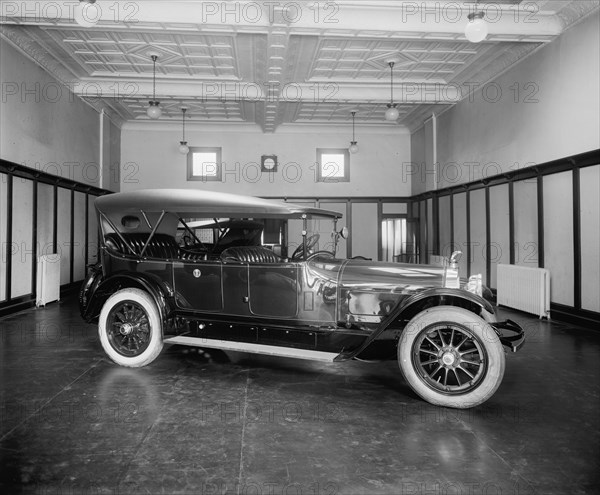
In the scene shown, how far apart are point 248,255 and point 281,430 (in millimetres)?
1718

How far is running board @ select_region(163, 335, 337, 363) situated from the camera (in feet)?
11.4

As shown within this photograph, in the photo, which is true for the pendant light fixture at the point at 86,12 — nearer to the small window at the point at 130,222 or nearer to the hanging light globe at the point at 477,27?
the small window at the point at 130,222

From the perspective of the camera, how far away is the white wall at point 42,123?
A: 6934 mm

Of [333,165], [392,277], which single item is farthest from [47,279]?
[333,165]

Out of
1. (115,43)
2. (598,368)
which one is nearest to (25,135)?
(115,43)

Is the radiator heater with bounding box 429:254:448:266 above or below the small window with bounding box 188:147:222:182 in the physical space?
below

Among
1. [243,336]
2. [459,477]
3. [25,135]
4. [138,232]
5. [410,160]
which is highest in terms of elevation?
[410,160]

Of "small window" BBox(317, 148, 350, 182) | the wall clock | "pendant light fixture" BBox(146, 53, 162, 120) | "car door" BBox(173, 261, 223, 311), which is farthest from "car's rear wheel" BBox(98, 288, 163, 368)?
"small window" BBox(317, 148, 350, 182)

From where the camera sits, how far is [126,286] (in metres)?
4.32

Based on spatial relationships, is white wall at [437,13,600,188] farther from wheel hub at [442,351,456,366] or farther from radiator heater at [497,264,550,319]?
wheel hub at [442,351,456,366]

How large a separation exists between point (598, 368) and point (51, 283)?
8.27m

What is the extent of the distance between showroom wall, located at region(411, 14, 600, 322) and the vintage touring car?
3557 mm

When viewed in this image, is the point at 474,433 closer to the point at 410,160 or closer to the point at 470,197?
the point at 470,197

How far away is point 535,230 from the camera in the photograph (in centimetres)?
735
